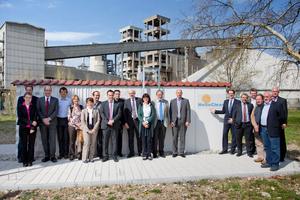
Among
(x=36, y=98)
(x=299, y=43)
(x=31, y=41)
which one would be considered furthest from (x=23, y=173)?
(x=31, y=41)

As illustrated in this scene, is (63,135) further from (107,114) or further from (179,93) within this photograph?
(179,93)

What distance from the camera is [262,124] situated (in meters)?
5.55

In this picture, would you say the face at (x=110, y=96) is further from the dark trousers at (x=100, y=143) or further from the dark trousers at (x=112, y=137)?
the dark trousers at (x=100, y=143)

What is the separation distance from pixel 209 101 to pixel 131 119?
2687 millimetres

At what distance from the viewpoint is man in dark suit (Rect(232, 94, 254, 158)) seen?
6418mm

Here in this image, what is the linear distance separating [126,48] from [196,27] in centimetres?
1776

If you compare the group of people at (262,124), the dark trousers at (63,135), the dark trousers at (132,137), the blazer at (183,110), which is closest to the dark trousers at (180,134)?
the blazer at (183,110)

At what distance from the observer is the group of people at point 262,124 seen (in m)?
5.26

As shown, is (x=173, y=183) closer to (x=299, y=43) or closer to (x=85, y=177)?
(x=85, y=177)

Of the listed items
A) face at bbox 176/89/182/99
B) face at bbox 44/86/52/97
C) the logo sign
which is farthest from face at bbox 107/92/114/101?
the logo sign

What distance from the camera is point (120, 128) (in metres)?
6.21

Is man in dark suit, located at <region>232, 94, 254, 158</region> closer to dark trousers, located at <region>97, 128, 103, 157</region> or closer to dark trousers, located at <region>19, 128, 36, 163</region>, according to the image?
dark trousers, located at <region>97, 128, 103, 157</region>

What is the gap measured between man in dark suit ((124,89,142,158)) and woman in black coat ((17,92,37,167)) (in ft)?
8.05

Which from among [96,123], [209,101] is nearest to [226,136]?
[209,101]
